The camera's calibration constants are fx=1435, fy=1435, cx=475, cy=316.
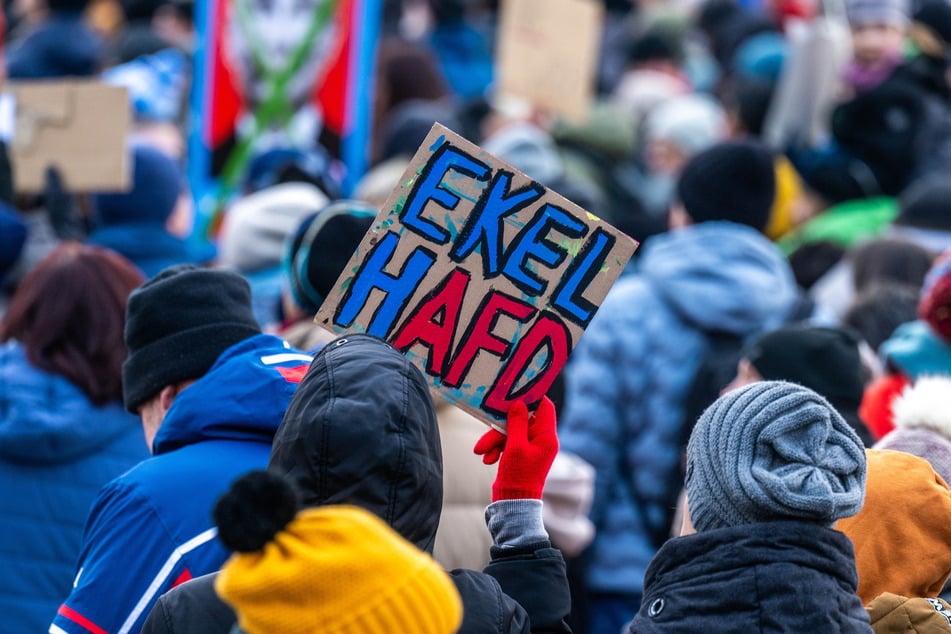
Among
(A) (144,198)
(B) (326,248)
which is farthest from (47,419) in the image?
(A) (144,198)

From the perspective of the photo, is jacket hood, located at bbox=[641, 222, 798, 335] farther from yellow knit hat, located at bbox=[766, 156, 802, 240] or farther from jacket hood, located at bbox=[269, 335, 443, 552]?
jacket hood, located at bbox=[269, 335, 443, 552]

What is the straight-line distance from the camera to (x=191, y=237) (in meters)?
6.49

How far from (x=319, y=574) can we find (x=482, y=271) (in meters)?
0.97

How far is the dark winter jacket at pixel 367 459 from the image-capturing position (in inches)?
85.3

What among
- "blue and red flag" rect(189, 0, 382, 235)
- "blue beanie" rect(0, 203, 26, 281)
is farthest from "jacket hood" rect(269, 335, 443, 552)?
"blue and red flag" rect(189, 0, 382, 235)

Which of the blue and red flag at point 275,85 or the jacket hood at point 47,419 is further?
the blue and red flag at point 275,85

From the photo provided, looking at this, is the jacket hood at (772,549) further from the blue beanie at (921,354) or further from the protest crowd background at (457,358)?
the blue beanie at (921,354)

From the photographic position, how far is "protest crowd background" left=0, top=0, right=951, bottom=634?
7.41ft

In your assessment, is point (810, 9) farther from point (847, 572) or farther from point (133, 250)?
point (847, 572)

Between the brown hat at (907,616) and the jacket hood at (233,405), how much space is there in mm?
1162

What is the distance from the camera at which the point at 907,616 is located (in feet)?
8.25

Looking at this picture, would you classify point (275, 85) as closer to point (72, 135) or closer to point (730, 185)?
point (72, 135)

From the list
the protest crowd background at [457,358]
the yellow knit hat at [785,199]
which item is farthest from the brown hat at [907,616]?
the yellow knit hat at [785,199]

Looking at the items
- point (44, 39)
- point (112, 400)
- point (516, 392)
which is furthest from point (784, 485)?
point (44, 39)
